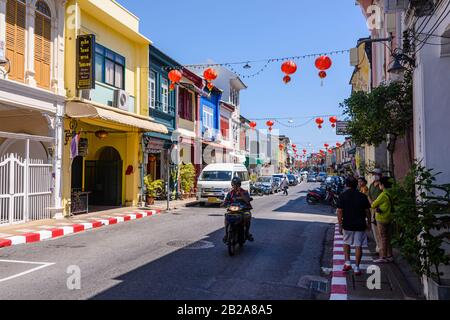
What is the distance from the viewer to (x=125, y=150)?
65.2ft

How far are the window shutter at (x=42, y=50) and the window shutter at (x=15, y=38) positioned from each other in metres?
0.64

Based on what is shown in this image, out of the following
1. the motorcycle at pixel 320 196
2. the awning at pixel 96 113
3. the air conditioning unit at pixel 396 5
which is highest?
the air conditioning unit at pixel 396 5

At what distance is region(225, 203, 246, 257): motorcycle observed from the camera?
891 centimetres

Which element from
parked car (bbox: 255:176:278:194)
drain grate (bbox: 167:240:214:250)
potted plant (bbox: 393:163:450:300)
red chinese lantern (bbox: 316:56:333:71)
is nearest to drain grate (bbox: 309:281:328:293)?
potted plant (bbox: 393:163:450:300)

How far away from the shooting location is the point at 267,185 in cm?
3409

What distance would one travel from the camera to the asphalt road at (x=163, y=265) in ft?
20.2

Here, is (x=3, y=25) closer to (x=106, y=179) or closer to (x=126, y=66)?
(x=126, y=66)

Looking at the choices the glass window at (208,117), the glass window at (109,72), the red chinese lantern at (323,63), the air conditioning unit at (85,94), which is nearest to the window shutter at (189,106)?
the glass window at (208,117)

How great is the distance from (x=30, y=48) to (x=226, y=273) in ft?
33.2

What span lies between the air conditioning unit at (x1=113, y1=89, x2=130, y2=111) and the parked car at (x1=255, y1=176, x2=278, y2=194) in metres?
17.1

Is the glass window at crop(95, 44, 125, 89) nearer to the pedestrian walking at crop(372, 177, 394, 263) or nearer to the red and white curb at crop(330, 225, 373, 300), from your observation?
the red and white curb at crop(330, 225, 373, 300)

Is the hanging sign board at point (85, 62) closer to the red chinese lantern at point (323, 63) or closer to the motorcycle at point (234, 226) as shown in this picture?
the red chinese lantern at point (323, 63)

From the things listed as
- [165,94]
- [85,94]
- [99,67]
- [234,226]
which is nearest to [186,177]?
[165,94]
